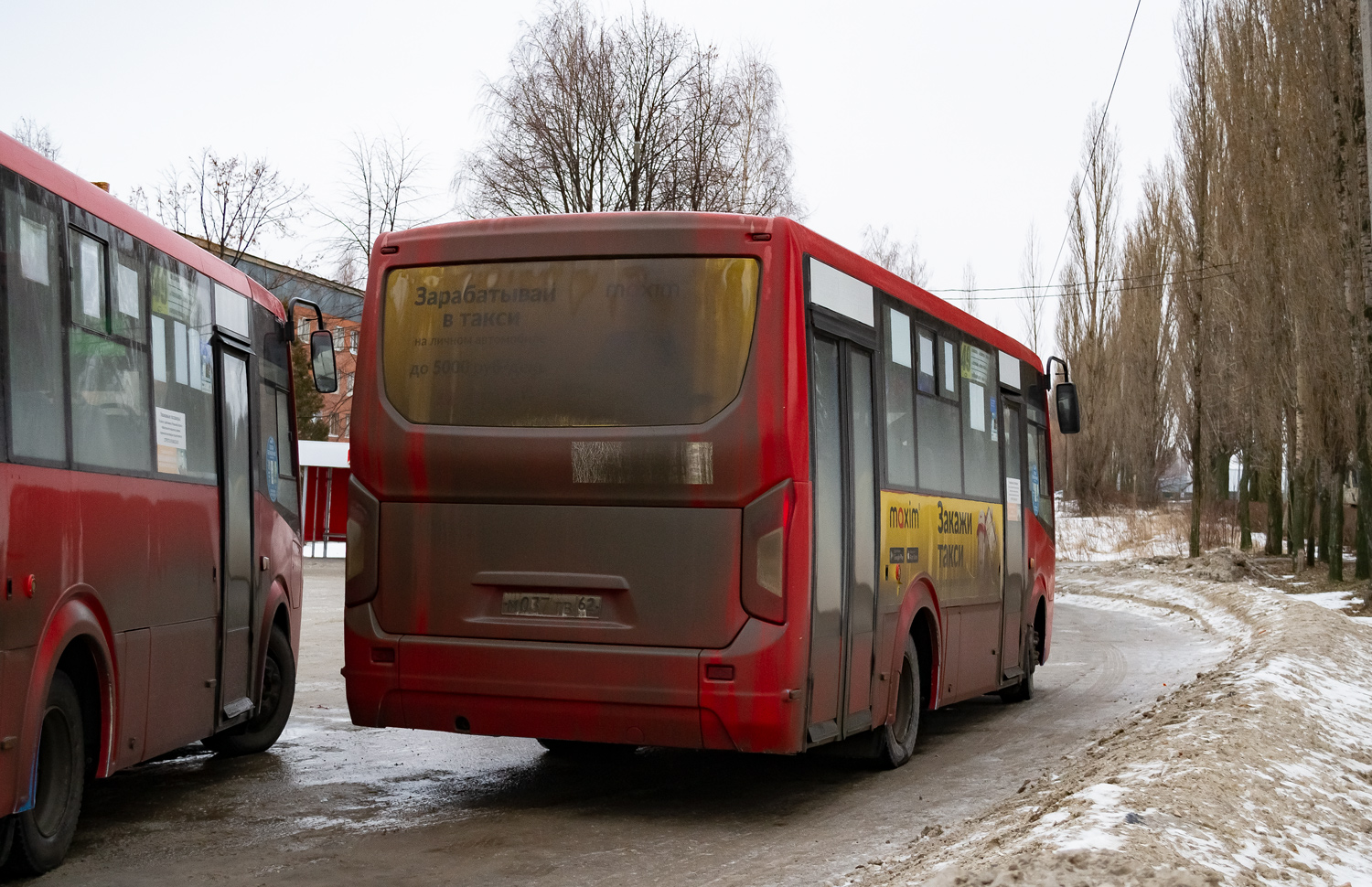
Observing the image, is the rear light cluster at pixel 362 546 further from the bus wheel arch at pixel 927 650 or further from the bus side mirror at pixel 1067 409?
the bus side mirror at pixel 1067 409

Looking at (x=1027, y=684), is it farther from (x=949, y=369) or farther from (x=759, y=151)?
(x=759, y=151)

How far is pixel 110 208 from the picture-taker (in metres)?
6.89

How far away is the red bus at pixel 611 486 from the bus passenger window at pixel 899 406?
2.33ft

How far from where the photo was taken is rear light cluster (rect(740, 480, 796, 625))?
7.24 meters

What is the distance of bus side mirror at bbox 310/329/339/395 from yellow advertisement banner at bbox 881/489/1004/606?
3860mm

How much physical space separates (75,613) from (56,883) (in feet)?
3.64

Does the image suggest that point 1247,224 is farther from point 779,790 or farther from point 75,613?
point 75,613

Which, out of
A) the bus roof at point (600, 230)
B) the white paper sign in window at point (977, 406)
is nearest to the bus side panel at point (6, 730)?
the bus roof at point (600, 230)

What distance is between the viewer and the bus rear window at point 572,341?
7410mm

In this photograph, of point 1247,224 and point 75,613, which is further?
point 1247,224

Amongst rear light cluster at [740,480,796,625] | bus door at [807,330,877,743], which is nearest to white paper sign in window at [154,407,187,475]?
rear light cluster at [740,480,796,625]

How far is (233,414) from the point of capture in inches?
344

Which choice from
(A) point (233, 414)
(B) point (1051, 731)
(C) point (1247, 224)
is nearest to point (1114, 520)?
(C) point (1247, 224)

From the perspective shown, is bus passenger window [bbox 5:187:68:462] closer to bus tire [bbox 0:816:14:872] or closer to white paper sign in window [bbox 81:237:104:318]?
white paper sign in window [bbox 81:237:104:318]
